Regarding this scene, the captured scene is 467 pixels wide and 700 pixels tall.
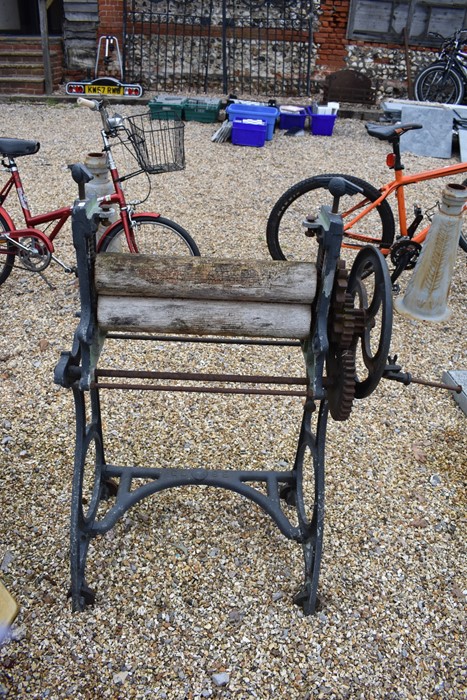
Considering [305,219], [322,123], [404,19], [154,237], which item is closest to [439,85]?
[404,19]

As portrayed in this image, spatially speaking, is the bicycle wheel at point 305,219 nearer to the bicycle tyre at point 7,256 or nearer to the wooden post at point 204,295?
the wooden post at point 204,295

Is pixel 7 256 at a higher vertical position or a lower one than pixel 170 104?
lower

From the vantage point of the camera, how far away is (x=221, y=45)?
1059 cm

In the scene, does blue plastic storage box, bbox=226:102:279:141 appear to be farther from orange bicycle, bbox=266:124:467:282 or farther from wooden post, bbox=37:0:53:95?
orange bicycle, bbox=266:124:467:282

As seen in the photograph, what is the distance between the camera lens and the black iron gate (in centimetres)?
1030

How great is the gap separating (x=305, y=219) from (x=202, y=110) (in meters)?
5.76

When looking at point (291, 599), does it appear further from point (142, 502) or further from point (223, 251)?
point (223, 251)

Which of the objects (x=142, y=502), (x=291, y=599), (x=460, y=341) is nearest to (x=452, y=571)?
(x=291, y=599)

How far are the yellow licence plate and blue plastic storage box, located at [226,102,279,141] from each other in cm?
162

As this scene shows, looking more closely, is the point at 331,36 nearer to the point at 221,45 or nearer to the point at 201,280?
the point at 221,45

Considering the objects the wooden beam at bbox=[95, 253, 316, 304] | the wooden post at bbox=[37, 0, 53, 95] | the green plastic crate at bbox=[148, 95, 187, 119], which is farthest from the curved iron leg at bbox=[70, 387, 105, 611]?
the wooden post at bbox=[37, 0, 53, 95]

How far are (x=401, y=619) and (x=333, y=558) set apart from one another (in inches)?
14.6

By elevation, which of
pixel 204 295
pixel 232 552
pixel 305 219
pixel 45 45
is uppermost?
pixel 45 45

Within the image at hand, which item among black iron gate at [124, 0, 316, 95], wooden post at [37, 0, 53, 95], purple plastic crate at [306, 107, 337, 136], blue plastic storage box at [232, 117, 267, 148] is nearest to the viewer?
blue plastic storage box at [232, 117, 267, 148]
